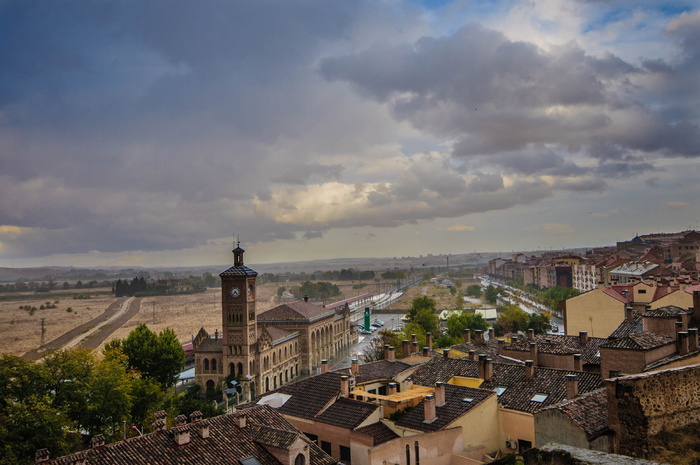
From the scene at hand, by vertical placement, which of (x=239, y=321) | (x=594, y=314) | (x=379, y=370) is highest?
(x=594, y=314)

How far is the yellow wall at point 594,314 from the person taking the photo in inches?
1549

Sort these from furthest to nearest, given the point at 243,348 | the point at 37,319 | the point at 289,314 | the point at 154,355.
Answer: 1. the point at 37,319
2. the point at 289,314
3. the point at 243,348
4. the point at 154,355

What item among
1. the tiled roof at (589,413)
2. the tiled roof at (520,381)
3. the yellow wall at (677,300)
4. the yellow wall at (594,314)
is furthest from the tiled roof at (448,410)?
the yellow wall at (677,300)

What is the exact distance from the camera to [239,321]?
52.3 meters

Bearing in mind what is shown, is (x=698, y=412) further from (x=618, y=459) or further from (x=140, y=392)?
(x=140, y=392)

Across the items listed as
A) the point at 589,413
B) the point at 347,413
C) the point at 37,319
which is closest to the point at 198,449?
the point at 347,413

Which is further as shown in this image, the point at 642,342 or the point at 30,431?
the point at 30,431

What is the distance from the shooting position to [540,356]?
28500 millimetres

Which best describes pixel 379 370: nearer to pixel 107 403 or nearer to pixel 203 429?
pixel 203 429

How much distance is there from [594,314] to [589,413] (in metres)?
28.0

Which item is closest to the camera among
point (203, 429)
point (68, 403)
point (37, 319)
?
point (203, 429)

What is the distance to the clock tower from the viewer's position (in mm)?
50906

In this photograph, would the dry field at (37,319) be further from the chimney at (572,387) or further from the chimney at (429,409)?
the chimney at (572,387)

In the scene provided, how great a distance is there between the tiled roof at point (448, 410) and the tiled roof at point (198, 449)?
4104 mm
